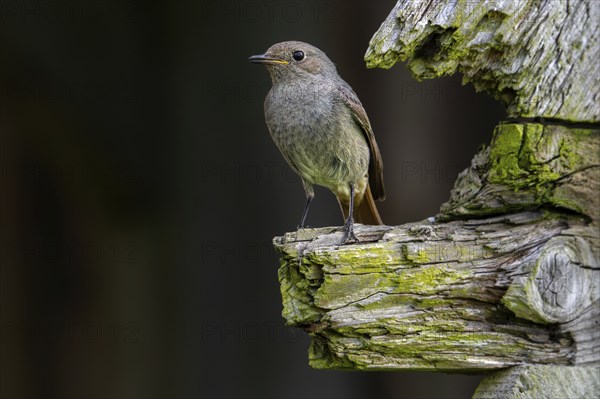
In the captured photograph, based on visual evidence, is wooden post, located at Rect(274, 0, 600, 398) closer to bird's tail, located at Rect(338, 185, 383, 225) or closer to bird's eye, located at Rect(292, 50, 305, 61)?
bird's eye, located at Rect(292, 50, 305, 61)

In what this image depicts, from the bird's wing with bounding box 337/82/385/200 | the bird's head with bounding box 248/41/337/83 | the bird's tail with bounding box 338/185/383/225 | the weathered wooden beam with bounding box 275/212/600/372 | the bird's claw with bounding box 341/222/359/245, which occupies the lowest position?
the weathered wooden beam with bounding box 275/212/600/372

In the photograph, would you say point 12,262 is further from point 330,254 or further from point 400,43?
point 400,43

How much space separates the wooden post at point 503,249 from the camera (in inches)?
108

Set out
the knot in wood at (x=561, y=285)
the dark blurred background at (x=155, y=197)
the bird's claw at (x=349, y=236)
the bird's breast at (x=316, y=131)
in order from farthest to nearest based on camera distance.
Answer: the dark blurred background at (x=155, y=197) → the bird's breast at (x=316, y=131) → the bird's claw at (x=349, y=236) → the knot in wood at (x=561, y=285)

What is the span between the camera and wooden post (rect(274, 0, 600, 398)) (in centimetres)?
275

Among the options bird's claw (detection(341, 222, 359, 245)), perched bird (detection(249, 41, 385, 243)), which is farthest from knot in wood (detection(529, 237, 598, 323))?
perched bird (detection(249, 41, 385, 243))

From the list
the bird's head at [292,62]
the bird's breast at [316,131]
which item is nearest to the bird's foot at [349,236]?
the bird's breast at [316,131]

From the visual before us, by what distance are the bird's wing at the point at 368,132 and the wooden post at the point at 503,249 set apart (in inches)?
49.3

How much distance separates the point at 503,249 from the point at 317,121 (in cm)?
157

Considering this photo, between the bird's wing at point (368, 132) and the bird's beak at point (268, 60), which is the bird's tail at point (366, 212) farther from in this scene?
the bird's beak at point (268, 60)

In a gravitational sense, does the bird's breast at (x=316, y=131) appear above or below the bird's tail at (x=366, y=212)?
above

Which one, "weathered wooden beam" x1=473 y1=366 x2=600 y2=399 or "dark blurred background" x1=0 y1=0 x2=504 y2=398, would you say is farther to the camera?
"dark blurred background" x1=0 y1=0 x2=504 y2=398

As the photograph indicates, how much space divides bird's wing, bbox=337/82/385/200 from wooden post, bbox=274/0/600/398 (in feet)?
4.11

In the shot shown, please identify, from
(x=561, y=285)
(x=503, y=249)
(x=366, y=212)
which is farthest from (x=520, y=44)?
(x=366, y=212)
